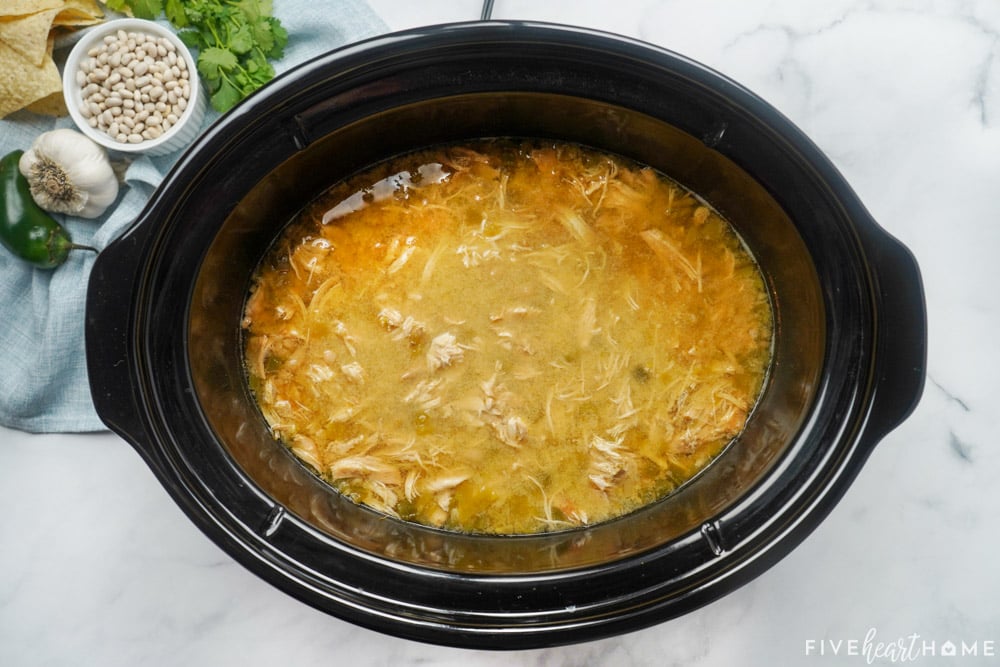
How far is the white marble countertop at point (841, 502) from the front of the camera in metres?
2.11

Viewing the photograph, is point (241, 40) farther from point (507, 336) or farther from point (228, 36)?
point (507, 336)

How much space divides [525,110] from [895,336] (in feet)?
3.36

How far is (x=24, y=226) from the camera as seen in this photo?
6.64 feet

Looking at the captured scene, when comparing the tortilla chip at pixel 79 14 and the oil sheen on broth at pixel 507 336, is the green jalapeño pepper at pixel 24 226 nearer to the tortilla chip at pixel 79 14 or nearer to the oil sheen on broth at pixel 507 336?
the tortilla chip at pixel 79 14

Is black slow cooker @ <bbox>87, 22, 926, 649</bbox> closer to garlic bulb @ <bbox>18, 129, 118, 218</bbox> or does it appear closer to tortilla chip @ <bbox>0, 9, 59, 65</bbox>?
garlic bulb @ <bbox>18, 129, 118, 218</bbox>

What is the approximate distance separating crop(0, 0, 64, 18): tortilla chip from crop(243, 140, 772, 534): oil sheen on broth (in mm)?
844

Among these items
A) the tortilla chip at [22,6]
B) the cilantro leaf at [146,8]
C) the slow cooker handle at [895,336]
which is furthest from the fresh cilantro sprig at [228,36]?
the slow cooker handle at [895,336]

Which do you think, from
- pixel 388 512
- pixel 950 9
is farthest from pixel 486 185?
pixel 950 9

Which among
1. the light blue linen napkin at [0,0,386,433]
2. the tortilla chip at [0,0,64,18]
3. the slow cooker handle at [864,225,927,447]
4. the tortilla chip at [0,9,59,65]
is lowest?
the light blue linen napkin at [0,0,386,433]

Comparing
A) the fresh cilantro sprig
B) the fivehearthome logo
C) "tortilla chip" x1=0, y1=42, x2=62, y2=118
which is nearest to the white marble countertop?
the fivehearthome logo

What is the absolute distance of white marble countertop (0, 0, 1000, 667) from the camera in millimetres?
2111

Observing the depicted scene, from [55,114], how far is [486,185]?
123cm

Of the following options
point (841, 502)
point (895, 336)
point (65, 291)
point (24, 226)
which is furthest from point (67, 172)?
point (841, 502)

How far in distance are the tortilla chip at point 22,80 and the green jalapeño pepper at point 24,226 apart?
0.55 ft
